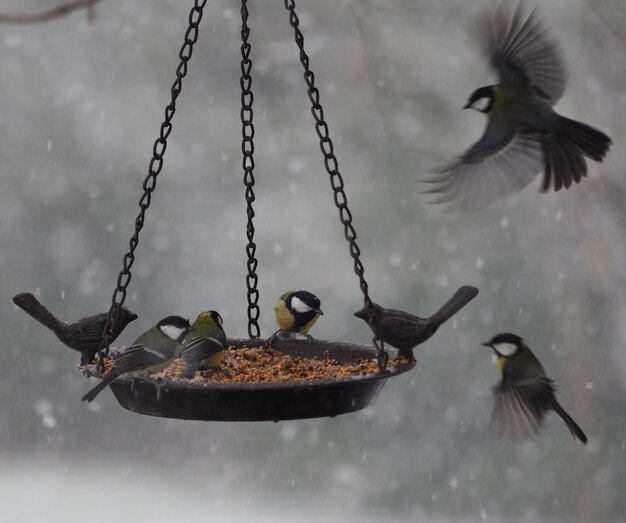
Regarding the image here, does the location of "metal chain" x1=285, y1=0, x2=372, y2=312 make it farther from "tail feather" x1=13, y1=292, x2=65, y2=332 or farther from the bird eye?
"tail feather" x1=13, y1=292, x2=65, y2=332

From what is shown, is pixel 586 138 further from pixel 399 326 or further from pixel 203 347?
pixel 203 347

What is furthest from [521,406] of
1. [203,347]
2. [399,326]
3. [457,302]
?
[203,347]

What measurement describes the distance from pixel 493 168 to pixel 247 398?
1.11 m

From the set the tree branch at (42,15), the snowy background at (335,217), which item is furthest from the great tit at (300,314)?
the snowy background at (335,217)

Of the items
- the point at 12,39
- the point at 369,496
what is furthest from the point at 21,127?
the point at 369,496

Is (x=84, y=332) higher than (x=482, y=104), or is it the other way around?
(x=482, y=104)

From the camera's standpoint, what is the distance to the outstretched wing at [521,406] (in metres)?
3.23

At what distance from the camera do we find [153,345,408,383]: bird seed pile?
283 cm

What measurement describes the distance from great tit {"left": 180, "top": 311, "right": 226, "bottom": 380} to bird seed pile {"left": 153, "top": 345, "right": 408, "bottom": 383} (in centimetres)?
3

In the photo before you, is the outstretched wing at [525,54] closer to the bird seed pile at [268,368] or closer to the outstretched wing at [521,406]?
the outstretched wing at [521,406]

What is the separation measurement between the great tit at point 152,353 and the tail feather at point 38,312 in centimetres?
28

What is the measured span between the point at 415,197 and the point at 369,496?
6.73ft

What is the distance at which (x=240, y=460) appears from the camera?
22.8 feet

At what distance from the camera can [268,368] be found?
3059 millimetres
